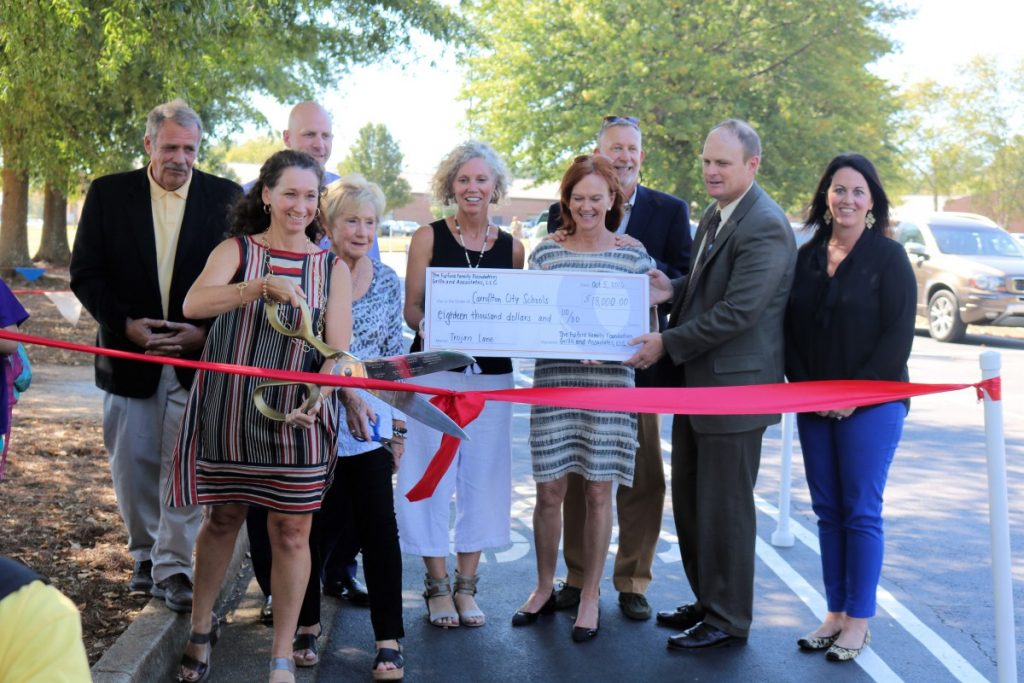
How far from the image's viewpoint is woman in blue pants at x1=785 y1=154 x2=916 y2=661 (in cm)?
512

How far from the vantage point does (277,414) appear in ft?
13.8

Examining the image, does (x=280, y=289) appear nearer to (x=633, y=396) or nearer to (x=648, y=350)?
(x=633, y=396)

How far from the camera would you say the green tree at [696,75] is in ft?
112

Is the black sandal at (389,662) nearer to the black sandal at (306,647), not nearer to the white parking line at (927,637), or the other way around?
the black sandal at (306,647)

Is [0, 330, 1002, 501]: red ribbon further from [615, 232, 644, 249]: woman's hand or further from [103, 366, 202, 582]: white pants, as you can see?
[615, 232, 644, 249]: woman's hand

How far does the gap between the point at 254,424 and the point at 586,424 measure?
1.73 metres

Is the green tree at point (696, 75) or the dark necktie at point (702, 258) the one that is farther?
the green tree at point (696, 75)

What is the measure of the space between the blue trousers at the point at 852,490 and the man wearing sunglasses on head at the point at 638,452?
2.92ft

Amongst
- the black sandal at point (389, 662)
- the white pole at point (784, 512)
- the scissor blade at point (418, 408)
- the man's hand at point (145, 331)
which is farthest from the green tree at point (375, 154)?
the scissor blade at point (418, 408)

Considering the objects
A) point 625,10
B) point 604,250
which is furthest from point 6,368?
point 625,10

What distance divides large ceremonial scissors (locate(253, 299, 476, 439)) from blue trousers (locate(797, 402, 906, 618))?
193 centimetres

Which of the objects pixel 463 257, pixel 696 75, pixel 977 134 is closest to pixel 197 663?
pixel 463 257

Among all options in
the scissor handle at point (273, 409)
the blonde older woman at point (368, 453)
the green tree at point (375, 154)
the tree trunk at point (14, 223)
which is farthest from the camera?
the green tree at point (375, 154)

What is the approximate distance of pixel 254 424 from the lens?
14.2 feet
